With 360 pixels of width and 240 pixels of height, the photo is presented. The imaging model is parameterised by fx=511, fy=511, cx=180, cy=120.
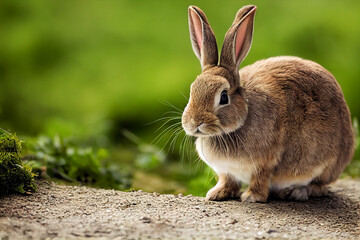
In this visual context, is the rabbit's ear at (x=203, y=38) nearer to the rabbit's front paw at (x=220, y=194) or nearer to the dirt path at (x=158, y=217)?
the rabbit's front paw at (x=220, y=194)

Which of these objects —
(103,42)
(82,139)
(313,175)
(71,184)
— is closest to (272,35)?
(103,42)

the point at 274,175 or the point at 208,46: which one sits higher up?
the point at 208,46

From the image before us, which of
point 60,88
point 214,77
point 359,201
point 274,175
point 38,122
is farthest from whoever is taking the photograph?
point 60,88

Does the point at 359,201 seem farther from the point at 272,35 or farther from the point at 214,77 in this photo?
the point at 272,35

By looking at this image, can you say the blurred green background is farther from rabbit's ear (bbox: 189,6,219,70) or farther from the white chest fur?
rabbit's ear (bbox: 189,6,219,70)

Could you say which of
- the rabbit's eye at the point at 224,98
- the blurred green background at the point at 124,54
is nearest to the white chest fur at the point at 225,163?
the rabbit's eye at the point at 224,98

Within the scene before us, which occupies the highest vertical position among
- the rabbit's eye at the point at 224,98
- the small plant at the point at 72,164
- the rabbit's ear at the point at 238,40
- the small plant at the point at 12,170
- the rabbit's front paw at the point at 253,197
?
the rabbit's ear at the point at 238,40
